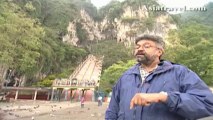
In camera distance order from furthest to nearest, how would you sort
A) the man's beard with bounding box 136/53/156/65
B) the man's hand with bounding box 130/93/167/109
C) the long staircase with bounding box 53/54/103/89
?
1. the long staircase with bounding box 53/54/103/89
2. the man's beard with bounding box 136/53/156/65
3. the man's hand with bounding box 130/93/167/109

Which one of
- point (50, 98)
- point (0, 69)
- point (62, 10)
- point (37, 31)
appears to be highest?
point (62, 10)

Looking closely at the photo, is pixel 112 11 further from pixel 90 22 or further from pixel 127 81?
pixel 127 81

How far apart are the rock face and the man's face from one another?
154 ft

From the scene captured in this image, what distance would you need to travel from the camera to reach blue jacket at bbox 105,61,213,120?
80.0 inches

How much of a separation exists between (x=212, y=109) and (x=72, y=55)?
155 feet

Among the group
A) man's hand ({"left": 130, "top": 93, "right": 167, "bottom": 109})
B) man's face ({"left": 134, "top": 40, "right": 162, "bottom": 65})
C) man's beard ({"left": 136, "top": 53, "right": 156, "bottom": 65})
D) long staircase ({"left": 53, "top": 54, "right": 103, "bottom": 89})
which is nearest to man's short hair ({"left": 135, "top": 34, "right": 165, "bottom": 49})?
man's face ({"left": 134, "top": 40, "right": 162, "bottom": 65})

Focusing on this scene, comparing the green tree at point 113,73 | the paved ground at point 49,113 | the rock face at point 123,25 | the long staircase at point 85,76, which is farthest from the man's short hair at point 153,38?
the rock face at point 123,25

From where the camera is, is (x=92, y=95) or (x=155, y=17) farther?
(x=155, y=17)

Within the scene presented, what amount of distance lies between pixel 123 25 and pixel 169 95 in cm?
5748

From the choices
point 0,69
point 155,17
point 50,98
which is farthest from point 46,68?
point 155,17

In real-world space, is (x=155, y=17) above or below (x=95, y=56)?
above

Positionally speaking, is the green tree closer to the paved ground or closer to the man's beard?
the paved ground

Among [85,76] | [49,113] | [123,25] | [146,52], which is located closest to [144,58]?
[146,52]

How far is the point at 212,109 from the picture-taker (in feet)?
6.72
